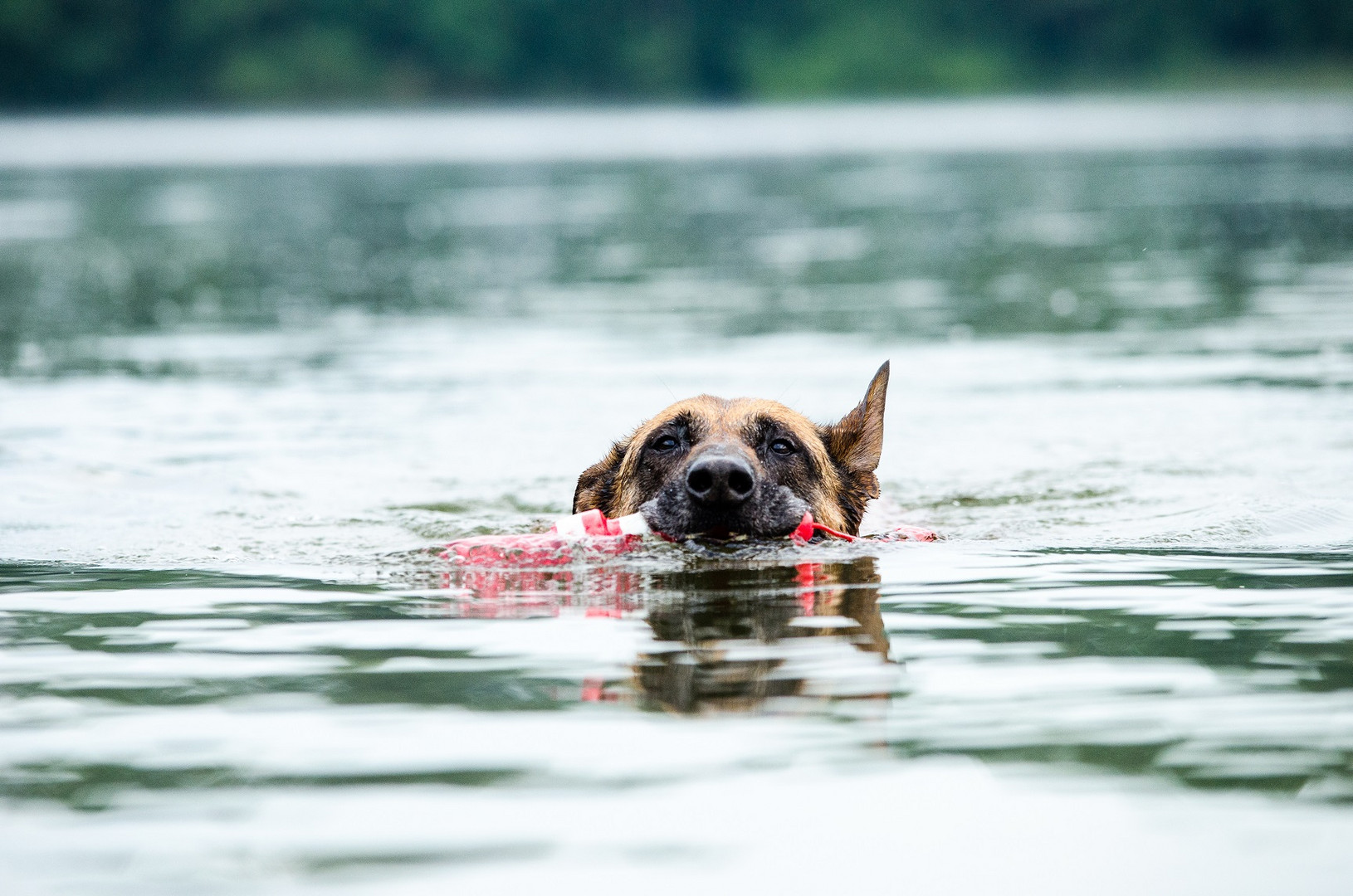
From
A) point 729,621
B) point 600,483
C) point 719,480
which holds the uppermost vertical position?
point 719,480

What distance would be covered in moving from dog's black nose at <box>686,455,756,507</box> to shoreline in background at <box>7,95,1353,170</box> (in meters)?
34.7

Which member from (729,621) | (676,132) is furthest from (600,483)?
(676,132)

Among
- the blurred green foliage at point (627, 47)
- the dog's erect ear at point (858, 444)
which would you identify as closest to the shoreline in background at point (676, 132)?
the blurred green foliage at point (627, 47)

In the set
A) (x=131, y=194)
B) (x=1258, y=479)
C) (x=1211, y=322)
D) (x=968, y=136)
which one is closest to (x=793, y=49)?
(x=968, y=136)

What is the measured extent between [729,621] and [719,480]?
806 millimetres

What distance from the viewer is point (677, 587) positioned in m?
6.46

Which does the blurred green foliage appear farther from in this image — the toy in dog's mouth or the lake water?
the toy in dog's mouth

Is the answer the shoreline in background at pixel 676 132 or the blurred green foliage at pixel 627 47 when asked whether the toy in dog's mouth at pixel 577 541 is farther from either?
the blurred green foliage at pixel 627 47

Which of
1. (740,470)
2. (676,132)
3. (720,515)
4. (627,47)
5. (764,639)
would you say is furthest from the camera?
(627,47)

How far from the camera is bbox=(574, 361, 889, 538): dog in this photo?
21.9 ft

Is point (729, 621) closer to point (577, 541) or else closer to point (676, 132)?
point (577, 541)

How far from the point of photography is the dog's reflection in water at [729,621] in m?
4.96

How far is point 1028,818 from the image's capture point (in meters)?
3.95

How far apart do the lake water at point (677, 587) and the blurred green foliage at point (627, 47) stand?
67.2 metres
